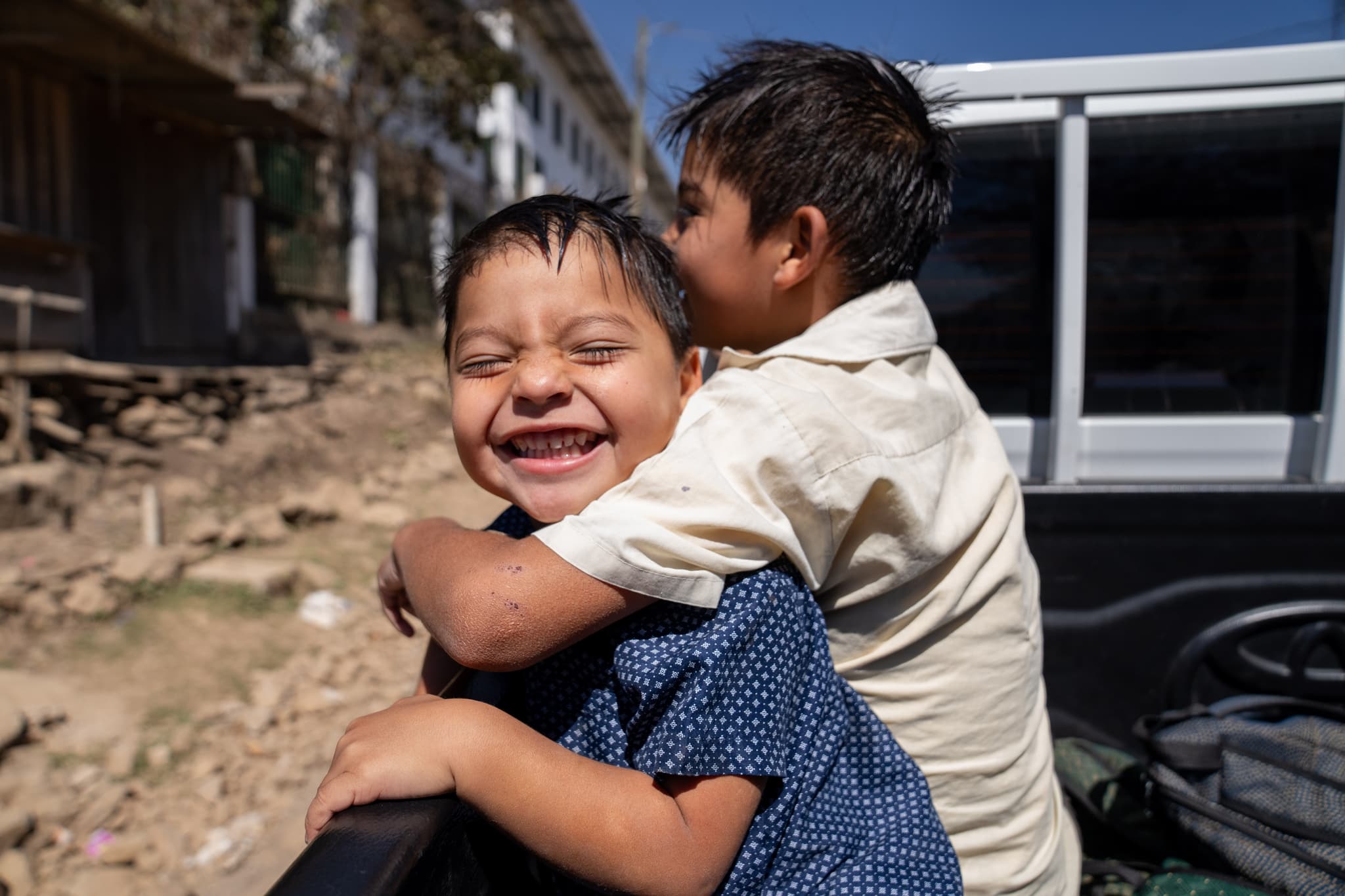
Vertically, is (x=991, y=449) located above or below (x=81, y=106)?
below

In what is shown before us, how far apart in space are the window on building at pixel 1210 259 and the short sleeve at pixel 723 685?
5.09 ft

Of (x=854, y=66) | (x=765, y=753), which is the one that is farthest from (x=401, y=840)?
(x=854, y=66)

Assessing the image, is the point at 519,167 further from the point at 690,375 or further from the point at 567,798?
the point at 567,798

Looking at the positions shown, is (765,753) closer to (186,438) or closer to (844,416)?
(844,416)

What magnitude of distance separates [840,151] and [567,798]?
37.4 inches

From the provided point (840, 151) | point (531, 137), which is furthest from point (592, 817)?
point (531, 137)

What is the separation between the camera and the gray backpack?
135cm

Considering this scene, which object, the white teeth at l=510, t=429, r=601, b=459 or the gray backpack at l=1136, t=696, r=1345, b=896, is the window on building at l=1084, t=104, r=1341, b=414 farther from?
the white teeth at l=510, t=429, r=601, b=459

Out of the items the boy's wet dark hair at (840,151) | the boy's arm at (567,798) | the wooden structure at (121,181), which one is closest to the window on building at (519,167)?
the wooden structure at (121,181)

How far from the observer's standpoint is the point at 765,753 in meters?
0.94

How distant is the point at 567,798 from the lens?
3.03 ft

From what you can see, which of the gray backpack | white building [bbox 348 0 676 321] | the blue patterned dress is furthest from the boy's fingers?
white building [bbox 348 0 676 321]

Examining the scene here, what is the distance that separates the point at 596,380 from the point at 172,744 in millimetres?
3338

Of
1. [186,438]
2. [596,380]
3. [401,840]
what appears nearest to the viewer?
[401,840]
